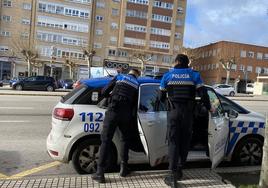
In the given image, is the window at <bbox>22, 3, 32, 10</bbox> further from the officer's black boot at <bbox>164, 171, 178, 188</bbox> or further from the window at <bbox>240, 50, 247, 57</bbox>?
the officer's black boot at <bbox>164, 171, 178, 188</bbox>

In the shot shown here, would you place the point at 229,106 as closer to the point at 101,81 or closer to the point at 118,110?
the point at 101,81

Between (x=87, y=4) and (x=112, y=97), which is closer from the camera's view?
(x=112, y=97)

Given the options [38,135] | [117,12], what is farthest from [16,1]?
[38,135]

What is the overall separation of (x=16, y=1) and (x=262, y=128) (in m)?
68.0

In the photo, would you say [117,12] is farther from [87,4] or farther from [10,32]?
[10,32]

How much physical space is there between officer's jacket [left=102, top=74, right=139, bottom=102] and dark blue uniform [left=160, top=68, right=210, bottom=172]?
1.40 feet

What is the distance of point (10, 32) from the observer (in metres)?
67.1

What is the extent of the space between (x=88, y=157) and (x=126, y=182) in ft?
3.15

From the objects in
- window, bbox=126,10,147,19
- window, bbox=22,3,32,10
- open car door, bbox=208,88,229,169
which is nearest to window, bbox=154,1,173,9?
window, bbox=126,10,147,19

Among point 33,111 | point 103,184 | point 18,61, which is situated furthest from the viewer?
point 18,61

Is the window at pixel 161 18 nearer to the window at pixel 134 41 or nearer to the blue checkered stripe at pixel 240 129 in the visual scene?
the window at pixel 134 41

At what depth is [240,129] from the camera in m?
6.36

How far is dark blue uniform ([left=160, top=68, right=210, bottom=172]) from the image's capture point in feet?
16.3

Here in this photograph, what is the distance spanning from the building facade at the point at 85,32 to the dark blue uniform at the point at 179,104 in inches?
2326
